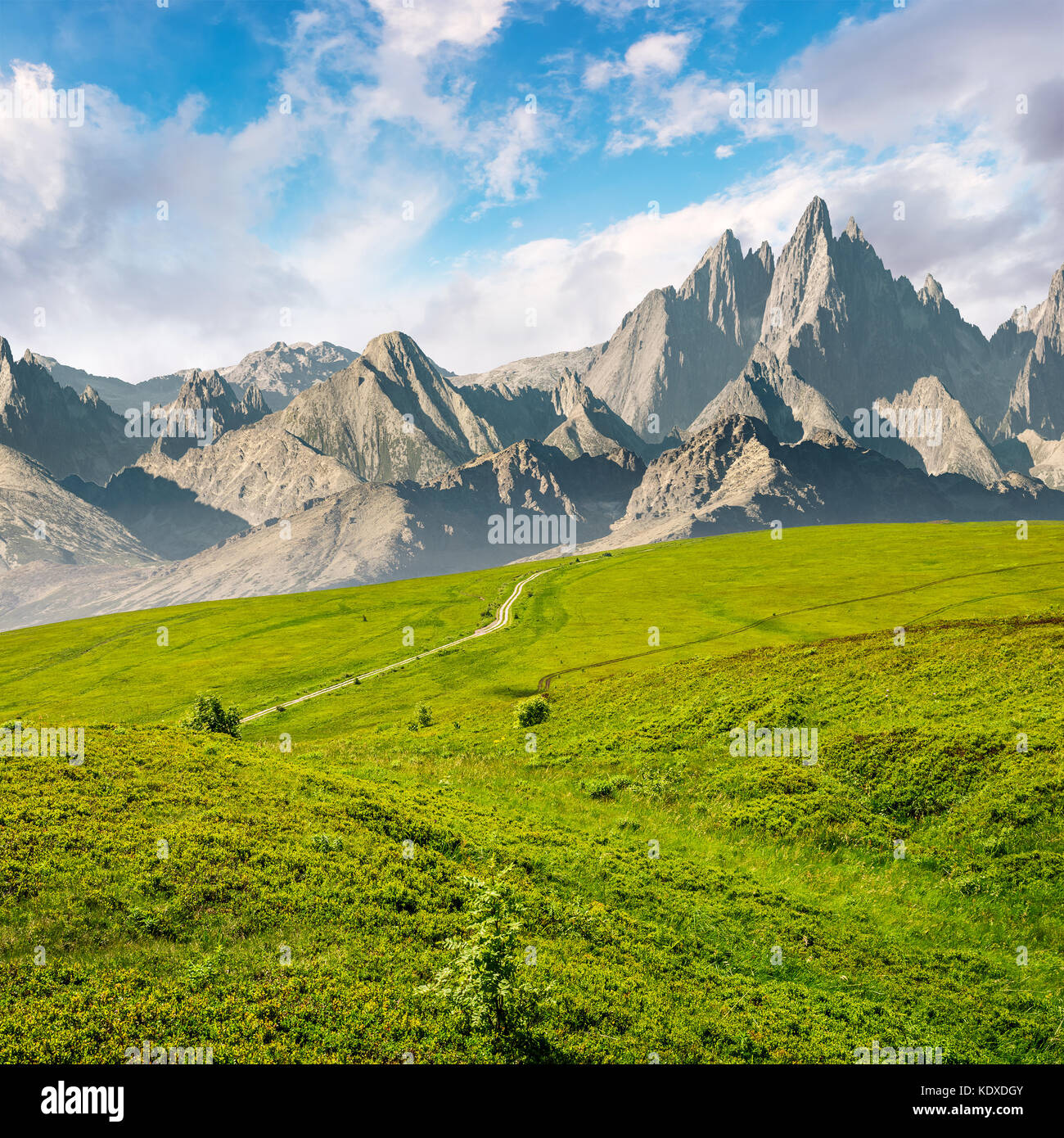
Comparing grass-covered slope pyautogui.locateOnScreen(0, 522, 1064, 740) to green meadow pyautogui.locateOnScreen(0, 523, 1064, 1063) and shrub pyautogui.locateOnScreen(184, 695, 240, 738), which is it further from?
green meadow pyautogui.locateOnScreen(0, 523, 1064, 1063)

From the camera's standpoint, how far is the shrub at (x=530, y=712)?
40969 mm

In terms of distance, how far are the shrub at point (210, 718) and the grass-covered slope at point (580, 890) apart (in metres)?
4.47

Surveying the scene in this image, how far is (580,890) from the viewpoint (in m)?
19.7

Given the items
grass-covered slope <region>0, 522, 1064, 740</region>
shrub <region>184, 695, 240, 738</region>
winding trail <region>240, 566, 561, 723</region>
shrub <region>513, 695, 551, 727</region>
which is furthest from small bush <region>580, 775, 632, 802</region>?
winding trail <region>240, 566, 561, 723</region>

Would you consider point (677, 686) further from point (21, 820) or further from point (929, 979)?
point (21, 820)

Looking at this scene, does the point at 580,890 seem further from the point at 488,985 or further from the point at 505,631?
the point at 505,631

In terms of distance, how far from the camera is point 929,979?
16953 mm

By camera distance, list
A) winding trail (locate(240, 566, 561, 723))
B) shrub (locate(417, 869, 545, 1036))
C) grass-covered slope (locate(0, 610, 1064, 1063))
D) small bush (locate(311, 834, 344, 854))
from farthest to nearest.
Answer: winding trail (locate(240, 566, 561, 723))
small bush (locate(311, 834, 344, 854))
grass-covered slope (locate(0, 610, 1064, 1063))
shrub (locate(417, 869, 545, 1036))

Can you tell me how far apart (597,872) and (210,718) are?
945 inches

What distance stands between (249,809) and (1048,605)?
7679 cm

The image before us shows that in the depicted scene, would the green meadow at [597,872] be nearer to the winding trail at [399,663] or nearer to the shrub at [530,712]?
the shrub at [530,712]

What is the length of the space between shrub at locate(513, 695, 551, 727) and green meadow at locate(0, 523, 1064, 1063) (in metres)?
0.96

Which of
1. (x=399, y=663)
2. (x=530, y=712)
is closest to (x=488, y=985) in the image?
(x=530, y=712)

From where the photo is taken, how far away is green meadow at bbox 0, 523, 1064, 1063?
13.3 m
